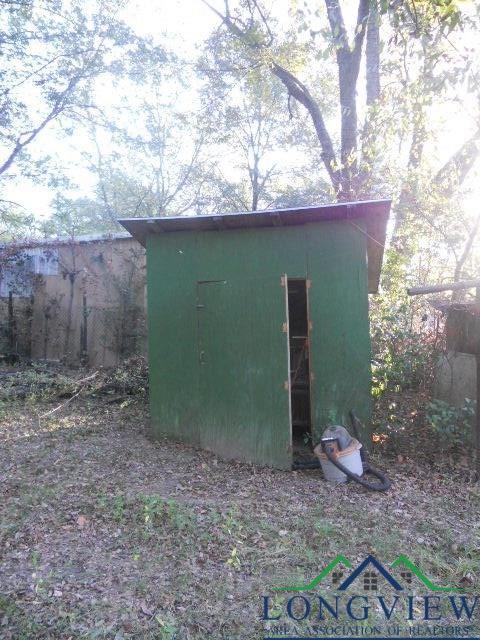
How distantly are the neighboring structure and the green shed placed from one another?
15.1ft

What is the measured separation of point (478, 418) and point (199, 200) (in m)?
16.0

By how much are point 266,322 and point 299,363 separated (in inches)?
59.0

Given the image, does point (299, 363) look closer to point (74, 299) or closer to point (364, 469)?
point (364, 469)

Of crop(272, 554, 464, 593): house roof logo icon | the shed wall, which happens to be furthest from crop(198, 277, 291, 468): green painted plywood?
crop(272, 554, 464, 593): house roof logo icon

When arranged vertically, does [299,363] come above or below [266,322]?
below

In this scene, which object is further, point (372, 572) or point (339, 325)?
point (339, 325)

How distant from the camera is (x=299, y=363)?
6633 mm

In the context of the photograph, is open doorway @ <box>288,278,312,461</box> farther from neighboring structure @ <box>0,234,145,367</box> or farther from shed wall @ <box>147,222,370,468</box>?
neighboring structure @ <box>0,234,145,367</box>

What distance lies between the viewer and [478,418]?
508 centimetres

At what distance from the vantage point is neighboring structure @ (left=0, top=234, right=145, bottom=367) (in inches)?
406

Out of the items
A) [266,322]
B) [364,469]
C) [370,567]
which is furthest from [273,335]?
[370,567]

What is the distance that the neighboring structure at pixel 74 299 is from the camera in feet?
33.8

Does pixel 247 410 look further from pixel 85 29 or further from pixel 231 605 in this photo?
pixel 85 29

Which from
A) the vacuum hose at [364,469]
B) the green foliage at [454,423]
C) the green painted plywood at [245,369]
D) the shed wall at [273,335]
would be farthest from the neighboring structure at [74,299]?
the green foliage at [454,423]
